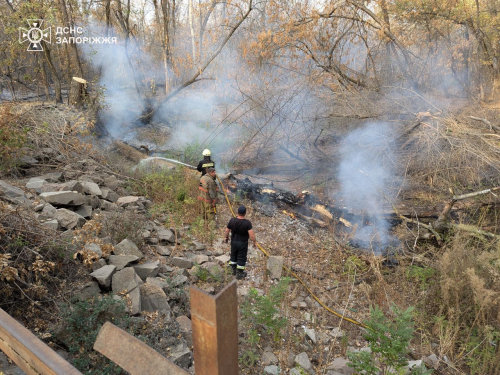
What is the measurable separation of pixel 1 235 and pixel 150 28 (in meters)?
24.0

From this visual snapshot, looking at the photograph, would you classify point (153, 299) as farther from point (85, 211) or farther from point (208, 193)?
point (208, 193)

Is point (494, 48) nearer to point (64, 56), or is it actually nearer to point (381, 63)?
point (381, 63)

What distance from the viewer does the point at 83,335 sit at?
310cm

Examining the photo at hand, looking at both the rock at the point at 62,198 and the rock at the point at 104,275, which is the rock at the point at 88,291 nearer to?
the rock at the point at 104,275

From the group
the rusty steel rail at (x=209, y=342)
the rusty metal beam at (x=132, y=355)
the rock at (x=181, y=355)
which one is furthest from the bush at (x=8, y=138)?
the rusty steel rail at (x=209, y=342)

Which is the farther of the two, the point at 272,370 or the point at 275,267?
the point at 275,267

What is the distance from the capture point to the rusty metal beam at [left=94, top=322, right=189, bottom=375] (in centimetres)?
117

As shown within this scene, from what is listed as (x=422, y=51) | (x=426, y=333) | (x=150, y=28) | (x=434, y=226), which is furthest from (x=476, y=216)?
(x=150, y=28)

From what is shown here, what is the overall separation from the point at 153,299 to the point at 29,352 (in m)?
2.76

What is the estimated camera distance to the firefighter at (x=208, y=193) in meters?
6.98

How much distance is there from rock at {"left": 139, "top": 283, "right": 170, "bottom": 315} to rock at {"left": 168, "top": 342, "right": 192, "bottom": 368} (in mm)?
606

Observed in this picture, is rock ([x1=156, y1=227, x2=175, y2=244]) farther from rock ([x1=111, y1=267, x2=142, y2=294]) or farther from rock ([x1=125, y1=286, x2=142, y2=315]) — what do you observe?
rock ([x1=125, y1=286, x2=142, y2=315])

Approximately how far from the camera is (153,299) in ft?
13.3

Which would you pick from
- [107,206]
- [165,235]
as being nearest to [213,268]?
[165,235]
